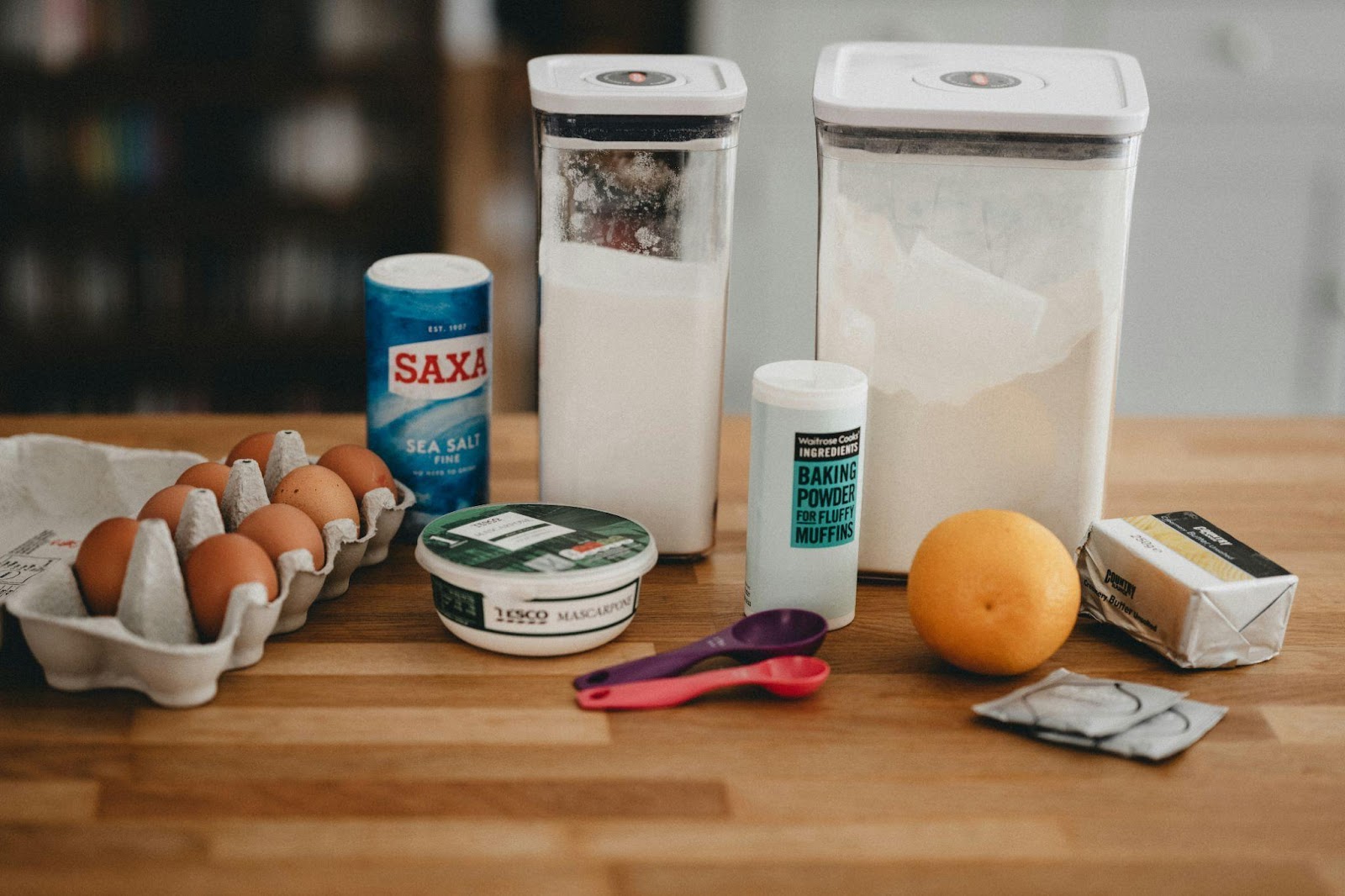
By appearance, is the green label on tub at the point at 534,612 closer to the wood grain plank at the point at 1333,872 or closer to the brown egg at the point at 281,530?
the brown egg at the point at 281,530

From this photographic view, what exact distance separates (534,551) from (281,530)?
6.6 inches

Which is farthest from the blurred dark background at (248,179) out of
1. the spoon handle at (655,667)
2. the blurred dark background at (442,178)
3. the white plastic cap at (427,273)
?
the spoon handle at (655,667)

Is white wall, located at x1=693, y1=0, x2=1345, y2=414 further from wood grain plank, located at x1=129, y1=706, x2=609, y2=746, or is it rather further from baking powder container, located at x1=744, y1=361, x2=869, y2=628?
wood grain plank, located at x1=129, y1=706, x2=609, y2=746

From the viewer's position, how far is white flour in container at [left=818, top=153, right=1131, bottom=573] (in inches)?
37.7

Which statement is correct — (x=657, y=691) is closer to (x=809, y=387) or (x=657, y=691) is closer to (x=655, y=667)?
(x=655, y=667)

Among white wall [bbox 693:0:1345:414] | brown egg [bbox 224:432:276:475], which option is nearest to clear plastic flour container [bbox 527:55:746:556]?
brown egg [bbox 224:432:276:475]

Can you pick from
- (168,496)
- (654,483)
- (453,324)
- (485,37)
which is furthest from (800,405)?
(485,37)

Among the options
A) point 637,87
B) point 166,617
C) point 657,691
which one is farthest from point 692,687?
point 637,87

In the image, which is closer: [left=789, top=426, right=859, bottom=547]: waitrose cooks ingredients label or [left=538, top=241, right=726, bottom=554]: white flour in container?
[left=789, top=426, right=859, bottom=547]: waitrose cooks ingredients label

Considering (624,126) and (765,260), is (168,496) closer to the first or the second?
(624,126)

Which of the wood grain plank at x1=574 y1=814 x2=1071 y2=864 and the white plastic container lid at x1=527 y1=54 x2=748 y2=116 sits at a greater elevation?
the white plastic container lid at x1=527 y1=54 x2=748 y2=116

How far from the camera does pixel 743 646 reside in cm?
89

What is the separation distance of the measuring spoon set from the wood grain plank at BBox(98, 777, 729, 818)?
0.29ft

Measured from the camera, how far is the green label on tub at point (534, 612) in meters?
0.90
